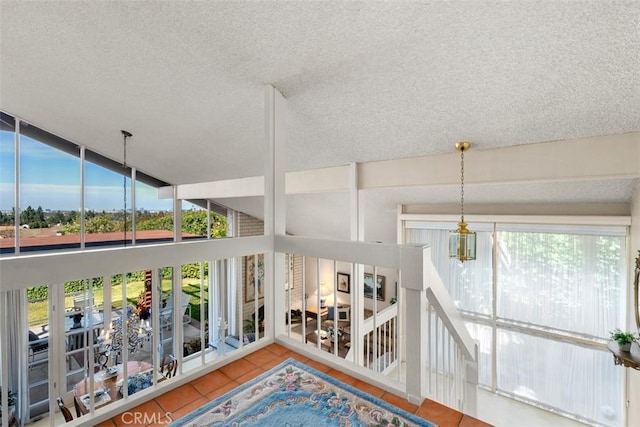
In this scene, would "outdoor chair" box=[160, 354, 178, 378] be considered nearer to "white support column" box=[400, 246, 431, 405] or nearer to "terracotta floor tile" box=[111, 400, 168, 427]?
"terracotta floor tile" box=[111, 400, 168, 427]

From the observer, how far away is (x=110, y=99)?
9.95 ft

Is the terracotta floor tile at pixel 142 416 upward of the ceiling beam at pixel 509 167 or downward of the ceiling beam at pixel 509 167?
downward

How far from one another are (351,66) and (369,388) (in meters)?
2.06

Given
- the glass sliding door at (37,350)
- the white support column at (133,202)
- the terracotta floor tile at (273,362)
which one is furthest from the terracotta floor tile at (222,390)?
the white support column at (133,202)

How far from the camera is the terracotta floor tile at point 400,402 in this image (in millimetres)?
1417

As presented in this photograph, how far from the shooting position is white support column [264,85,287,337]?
218 cm

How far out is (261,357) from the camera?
1.93m

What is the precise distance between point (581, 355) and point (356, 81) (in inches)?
178

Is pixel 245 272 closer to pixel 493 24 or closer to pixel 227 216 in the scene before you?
pixel 227 216

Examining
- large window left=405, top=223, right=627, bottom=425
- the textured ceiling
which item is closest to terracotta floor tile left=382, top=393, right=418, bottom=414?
the textured ceiling

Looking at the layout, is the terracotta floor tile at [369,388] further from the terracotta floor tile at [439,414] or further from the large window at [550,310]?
the large window at [550,310]

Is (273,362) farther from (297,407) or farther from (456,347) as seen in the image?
(456,347)

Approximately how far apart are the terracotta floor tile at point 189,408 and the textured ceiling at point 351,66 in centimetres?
214

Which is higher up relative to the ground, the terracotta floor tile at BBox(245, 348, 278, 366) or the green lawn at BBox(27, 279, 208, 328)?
the terracotta floor tile at BBox(245, 348, 278, 366)
